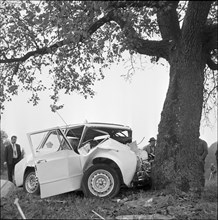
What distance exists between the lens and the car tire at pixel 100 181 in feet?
35.1

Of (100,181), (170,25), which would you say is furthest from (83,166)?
(170,25)

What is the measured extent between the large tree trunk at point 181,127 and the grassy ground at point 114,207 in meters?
0.61

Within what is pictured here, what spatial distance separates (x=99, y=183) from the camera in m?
10.8

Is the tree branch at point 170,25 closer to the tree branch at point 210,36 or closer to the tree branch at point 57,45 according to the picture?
the tree branch at point 210,36

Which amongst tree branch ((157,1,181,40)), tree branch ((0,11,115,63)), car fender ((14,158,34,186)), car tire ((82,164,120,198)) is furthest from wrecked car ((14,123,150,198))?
tree branch ((157,1,181,40))

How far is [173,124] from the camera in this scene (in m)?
12.0

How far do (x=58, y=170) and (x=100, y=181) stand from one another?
1048 mm

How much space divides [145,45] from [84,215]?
19.5 feet

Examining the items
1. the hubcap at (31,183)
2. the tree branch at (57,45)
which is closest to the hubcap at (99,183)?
the hubcap at (31,183)

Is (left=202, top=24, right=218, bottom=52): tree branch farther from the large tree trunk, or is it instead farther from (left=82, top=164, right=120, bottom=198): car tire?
(left=82, top=164, right=120, bottom=198): car tire

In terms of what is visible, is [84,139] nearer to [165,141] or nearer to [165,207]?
[165,141]

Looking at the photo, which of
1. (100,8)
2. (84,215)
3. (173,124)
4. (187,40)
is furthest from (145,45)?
(84,215)

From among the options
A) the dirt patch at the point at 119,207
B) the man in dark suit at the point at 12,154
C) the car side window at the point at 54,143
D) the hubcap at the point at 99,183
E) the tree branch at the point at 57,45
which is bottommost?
the dirt patch at the point at 119,207

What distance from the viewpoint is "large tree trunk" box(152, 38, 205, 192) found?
37.8ft
